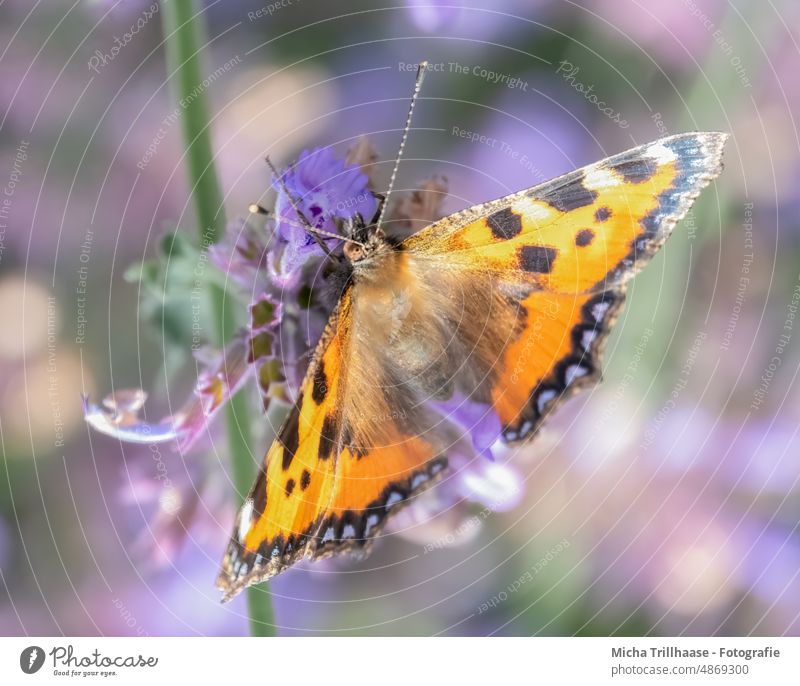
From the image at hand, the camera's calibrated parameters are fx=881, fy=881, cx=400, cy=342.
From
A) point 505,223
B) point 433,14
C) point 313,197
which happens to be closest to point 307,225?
point 313,197

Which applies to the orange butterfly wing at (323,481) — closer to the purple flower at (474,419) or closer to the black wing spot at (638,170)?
the purple flower at (474,419)

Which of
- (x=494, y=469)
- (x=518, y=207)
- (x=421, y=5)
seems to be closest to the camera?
(x=518, y=207)

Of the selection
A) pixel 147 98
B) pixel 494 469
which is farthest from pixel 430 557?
pixel 147 98

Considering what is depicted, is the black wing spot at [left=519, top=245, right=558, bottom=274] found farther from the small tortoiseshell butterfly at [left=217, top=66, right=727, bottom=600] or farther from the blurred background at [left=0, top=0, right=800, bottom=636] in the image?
the blurred background at [left=0, top=0, right=800, bottom=636]

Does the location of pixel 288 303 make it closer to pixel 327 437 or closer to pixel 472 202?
pixel 327 437

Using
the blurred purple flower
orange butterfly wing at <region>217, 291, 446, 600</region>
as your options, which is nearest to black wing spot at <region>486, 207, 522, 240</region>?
orange butterfly wing at <region>217, 291, 446, 600</region>

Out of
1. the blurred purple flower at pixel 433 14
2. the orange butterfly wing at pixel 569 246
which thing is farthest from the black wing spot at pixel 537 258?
the blurred purple flower at pixel 433 14
